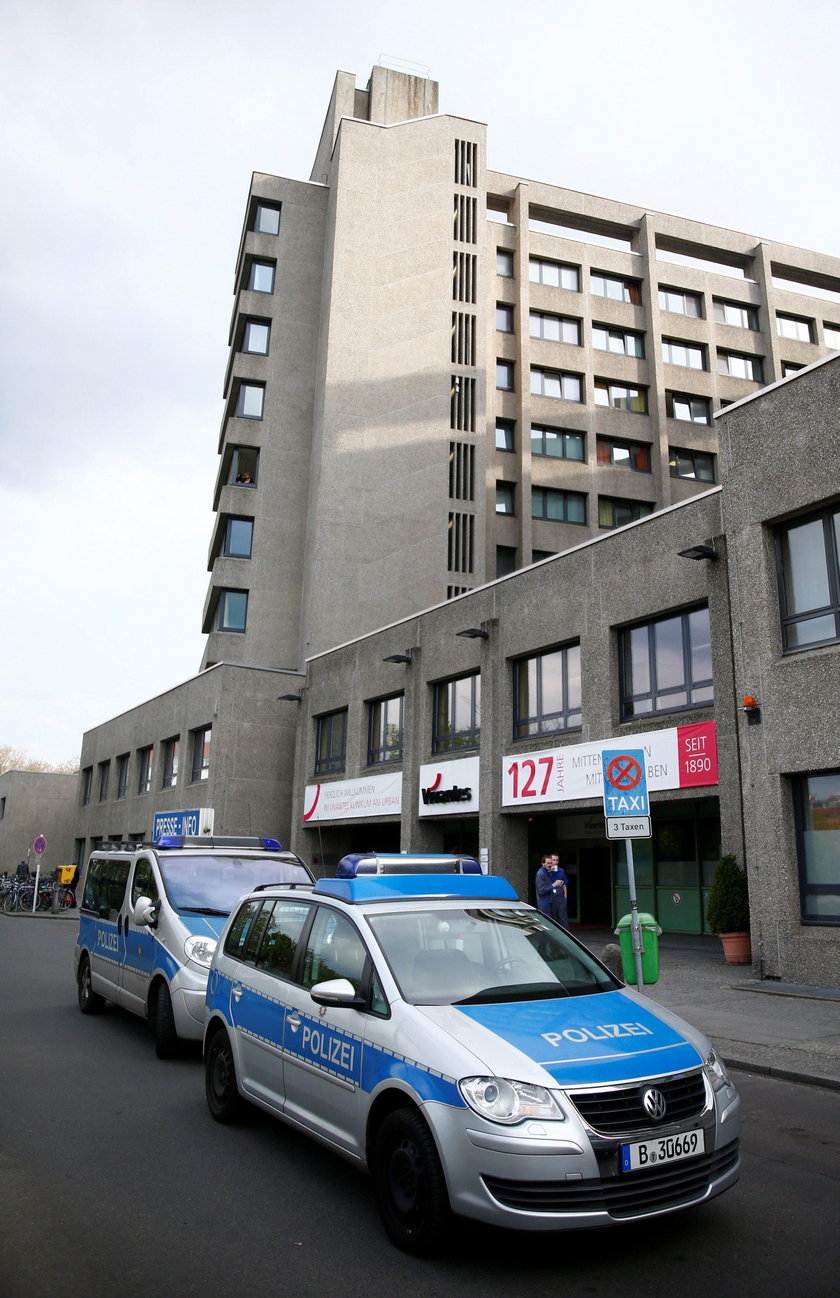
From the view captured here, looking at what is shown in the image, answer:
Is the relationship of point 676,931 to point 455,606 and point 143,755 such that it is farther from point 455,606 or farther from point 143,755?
point 143,755

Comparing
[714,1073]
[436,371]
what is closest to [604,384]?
[436,371]

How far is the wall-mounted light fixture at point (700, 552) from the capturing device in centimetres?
1639

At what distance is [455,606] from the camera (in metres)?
24.6

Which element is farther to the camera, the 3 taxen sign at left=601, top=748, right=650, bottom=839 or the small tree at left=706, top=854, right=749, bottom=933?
the small tree at left=706, top=854, right=749, bottom=933

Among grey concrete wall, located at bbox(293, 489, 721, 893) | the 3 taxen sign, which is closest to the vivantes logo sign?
grey concrete wall, located at bbox(293, 489, 721, 893)

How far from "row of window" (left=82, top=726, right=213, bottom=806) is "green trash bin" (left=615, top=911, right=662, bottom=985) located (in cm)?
2289

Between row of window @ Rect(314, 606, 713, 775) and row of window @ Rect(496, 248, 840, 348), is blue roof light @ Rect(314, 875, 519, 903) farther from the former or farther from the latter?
row of window @ Rect(496, 248, 840, 348)

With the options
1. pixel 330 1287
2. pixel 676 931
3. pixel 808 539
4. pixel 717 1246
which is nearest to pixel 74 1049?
pixel 330 1287

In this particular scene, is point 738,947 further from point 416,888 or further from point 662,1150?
point 662,1150

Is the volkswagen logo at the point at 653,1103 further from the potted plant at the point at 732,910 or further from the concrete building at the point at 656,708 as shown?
the potted plant at the point at 732,910

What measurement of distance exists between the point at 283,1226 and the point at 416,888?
197cm

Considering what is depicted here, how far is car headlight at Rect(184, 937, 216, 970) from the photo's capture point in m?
8.92

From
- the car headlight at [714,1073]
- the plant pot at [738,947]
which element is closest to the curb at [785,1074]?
the car headlight at [714,1073]

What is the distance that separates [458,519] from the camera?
1473 inches
